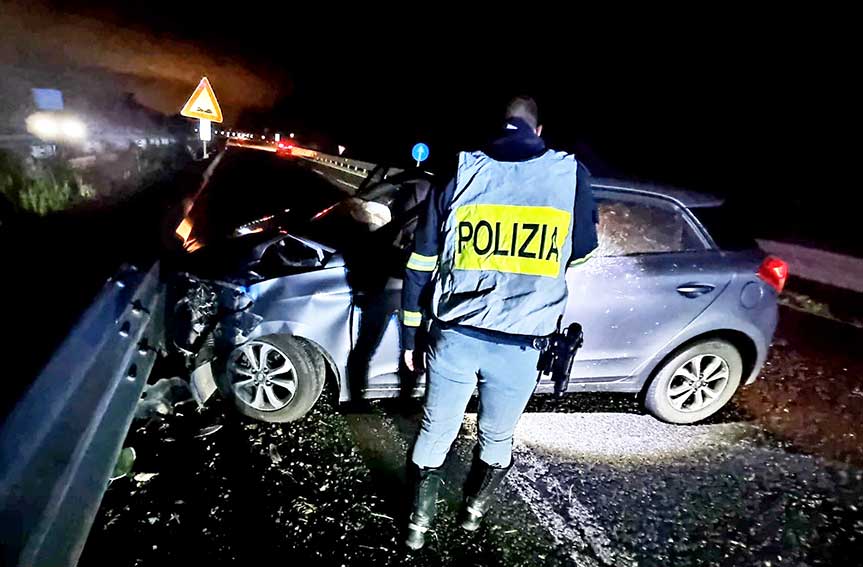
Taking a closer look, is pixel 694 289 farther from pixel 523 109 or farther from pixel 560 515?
pixel 523 109

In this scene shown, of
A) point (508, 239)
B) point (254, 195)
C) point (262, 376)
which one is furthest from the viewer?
point (254, 195)

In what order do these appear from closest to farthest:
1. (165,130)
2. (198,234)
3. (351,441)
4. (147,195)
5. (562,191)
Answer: (562,191)
(351,441)
(198,234)
(147,195)
(165,130)

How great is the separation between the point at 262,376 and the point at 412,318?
1.46 meters

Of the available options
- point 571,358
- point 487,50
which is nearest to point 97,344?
point 571,358

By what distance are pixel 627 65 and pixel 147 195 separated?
1160 inches

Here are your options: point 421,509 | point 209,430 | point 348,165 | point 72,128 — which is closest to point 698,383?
point 421,509

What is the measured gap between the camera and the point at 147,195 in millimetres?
10984

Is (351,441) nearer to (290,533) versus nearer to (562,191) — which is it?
(290,533)

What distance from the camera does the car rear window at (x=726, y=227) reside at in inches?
154

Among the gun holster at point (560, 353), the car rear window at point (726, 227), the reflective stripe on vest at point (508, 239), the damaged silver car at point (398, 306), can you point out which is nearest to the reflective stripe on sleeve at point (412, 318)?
the reflective stripe on vest at point (508, 239)

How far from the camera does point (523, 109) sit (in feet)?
8.13

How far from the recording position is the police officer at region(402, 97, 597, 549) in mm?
2332

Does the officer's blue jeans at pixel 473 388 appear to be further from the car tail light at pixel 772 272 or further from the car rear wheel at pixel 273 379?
the car tail light at pixel 772 272

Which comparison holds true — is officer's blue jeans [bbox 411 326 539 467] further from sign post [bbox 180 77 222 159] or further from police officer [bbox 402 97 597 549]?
sign post [bbox 180 77 222 159]
